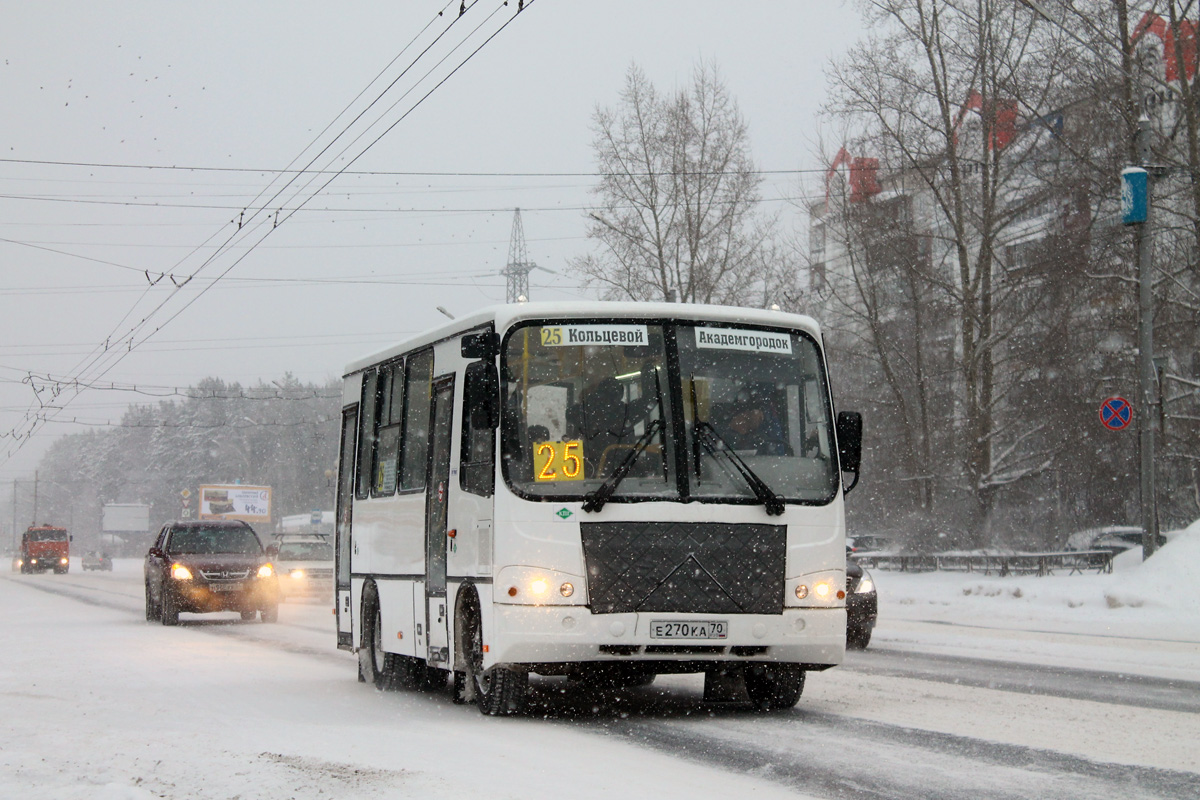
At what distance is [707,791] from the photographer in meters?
7.38

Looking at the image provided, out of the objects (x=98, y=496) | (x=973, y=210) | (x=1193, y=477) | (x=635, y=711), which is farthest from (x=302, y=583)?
(x=98, y=496)

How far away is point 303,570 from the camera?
130 ft

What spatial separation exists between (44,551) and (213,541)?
58.6m

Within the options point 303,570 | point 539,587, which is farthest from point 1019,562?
point 539,587

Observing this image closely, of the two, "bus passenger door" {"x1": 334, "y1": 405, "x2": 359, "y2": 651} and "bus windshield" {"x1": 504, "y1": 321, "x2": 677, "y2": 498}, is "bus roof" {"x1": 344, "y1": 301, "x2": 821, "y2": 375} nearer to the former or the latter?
"bus windshield" {"x1": 504, "y1": 321, "x2": 677, "y2": 498}

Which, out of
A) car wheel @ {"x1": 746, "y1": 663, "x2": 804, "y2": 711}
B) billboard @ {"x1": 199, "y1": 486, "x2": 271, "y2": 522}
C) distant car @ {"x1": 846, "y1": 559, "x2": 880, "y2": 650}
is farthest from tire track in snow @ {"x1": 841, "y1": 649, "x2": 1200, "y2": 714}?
billboard @ {"x1": 199, "y1": 486, "x2": 271, "y2": 522}

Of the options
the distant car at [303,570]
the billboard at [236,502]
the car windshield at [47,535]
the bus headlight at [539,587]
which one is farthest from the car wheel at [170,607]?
the billboard at [236,502]

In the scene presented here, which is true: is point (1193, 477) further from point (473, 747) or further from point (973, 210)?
point (473, 747)

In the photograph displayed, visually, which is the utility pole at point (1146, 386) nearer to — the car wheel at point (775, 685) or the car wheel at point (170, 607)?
the car wheel at point (775, 685)

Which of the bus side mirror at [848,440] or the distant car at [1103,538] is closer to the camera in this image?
the bus side mirror at [848,440]

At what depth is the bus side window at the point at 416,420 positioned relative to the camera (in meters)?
12.4

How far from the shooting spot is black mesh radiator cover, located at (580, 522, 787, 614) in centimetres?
1014

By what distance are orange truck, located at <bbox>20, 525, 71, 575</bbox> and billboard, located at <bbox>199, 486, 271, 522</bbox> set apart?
10.3 m

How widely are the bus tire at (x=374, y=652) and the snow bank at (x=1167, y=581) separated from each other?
13033 millimetres
